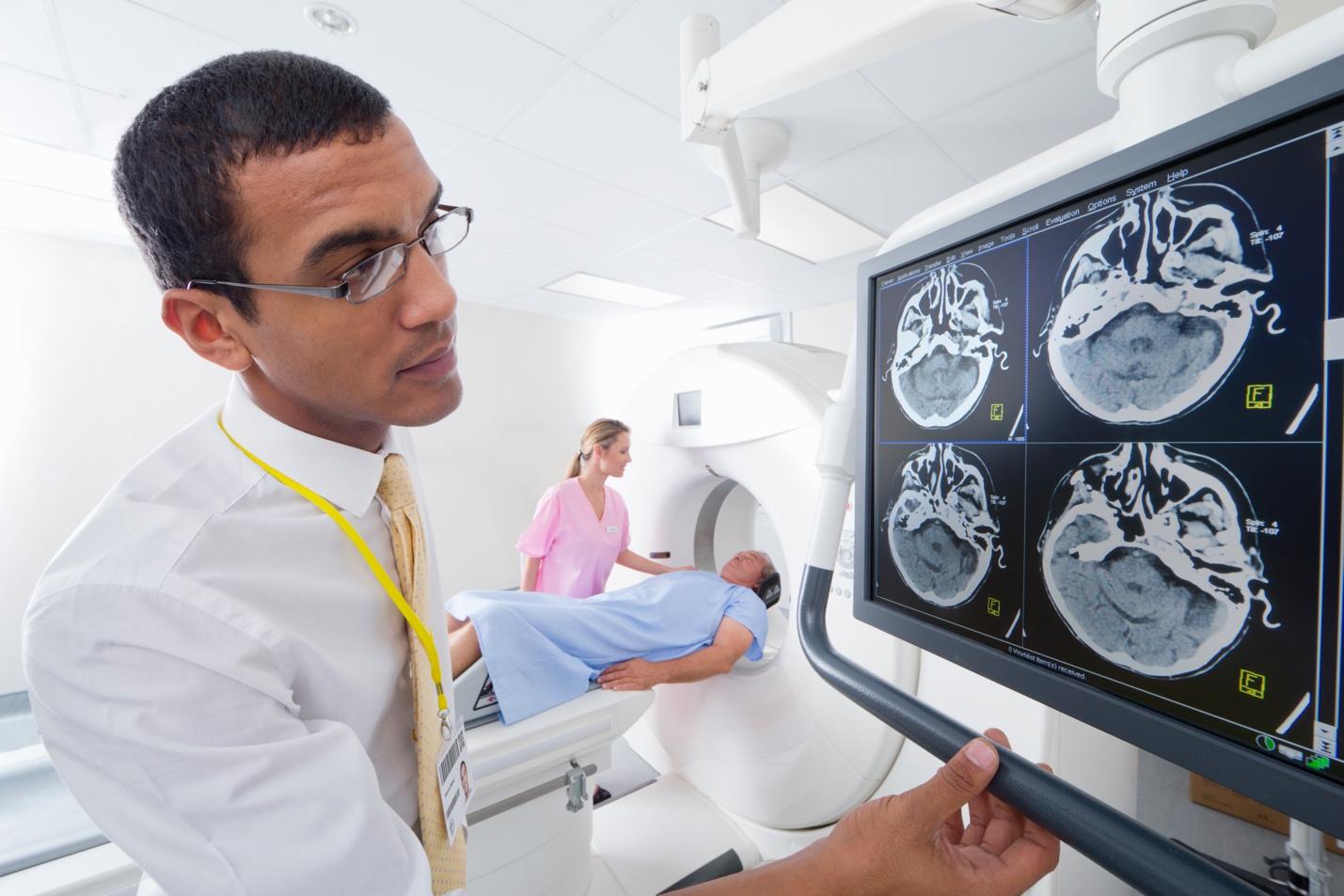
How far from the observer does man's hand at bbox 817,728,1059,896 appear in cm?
48

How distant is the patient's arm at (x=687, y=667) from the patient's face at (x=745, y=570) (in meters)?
0.47

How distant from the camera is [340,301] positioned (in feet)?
1.99

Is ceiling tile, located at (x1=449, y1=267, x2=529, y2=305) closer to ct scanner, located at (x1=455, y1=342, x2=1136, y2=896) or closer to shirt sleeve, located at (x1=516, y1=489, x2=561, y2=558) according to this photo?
shirt sleeve, located at (x1=516, y1=489, x2=561, y2=558)

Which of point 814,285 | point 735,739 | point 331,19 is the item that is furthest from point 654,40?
point 814,285

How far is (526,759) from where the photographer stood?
128cm

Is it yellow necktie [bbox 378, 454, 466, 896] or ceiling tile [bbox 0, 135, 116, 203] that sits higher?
ceiling tile [bbox 0, 135, 116, 203]

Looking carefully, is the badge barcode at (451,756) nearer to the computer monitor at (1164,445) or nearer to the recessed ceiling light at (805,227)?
the computer monitor at (1164,445)

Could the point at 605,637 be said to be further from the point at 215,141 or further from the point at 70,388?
the point at 70,388

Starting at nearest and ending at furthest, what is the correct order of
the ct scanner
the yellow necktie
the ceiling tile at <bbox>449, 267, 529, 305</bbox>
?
1. the yellow necktie
2. the ct scanner
3. the ceiling tile at <bbox>449, 267, 529, 305</bbox>

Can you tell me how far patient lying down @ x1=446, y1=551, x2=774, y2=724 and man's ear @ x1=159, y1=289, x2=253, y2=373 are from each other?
87 cm

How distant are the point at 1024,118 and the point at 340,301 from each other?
7.40 ft

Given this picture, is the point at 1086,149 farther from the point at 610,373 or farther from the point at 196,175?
the point at 610,373

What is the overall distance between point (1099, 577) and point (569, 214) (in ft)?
8.69

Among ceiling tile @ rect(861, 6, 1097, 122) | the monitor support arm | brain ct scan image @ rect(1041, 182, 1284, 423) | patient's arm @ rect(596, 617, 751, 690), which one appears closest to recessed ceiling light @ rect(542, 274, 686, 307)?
ceiling tile @ rect(861, 6, 1097, 122)
